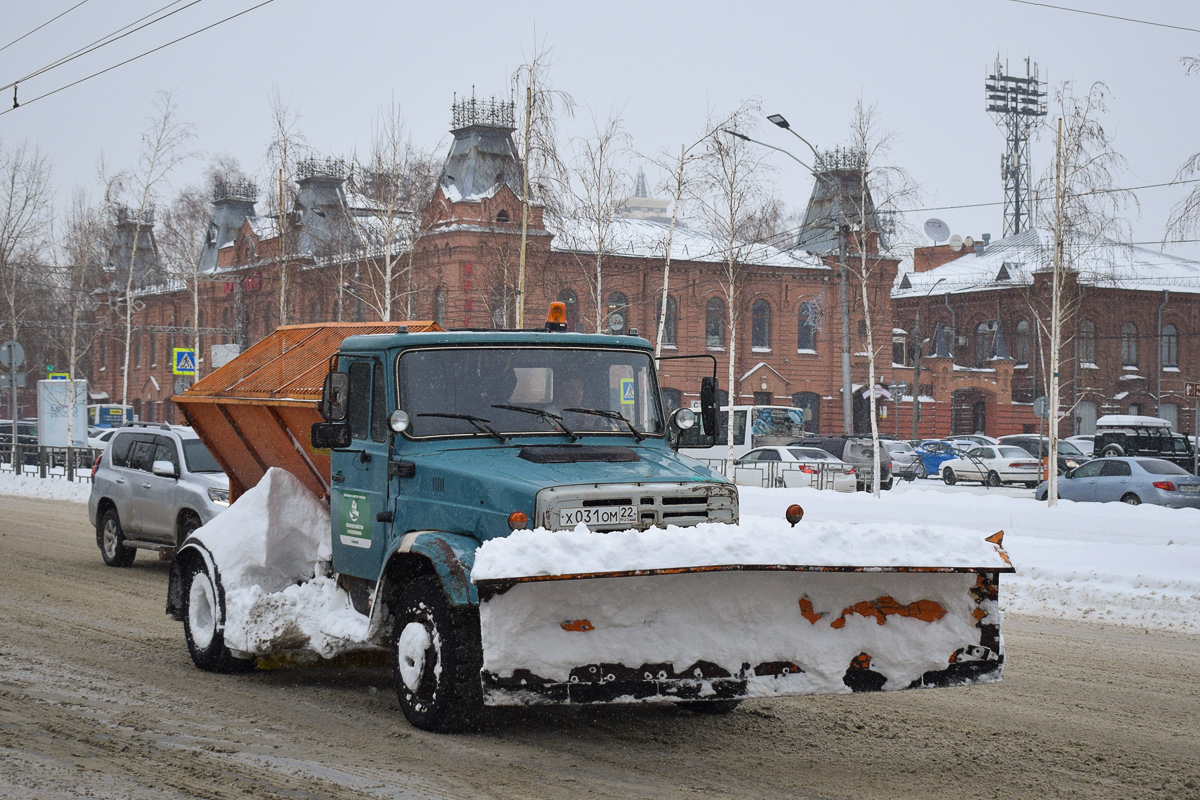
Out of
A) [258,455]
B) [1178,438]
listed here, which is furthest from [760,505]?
[1178,438]

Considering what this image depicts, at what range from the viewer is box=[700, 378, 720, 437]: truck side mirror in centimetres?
820

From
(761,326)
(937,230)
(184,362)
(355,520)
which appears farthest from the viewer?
(937,230)

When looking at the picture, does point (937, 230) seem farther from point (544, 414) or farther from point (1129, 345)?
point (544, 414)

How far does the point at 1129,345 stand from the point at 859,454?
4270 cm

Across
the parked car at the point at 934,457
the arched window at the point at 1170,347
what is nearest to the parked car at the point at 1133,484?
the parked car at the point at 934,457

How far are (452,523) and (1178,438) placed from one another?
43.6 meters

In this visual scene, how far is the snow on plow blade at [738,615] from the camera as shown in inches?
256

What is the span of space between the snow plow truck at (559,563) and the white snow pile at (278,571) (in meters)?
0.02

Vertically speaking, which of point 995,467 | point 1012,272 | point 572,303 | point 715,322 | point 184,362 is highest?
point 1012,272

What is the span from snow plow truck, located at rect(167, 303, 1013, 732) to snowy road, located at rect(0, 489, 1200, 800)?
363 mm

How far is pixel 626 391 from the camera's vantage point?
8156mm

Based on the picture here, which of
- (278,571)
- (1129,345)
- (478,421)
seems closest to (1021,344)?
(1129,345)

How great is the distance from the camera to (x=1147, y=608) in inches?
526

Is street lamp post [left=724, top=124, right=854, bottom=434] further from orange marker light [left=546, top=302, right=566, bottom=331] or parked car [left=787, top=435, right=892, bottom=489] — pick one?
orange marker light [left=546, top=302, right=566, bottom=331]
